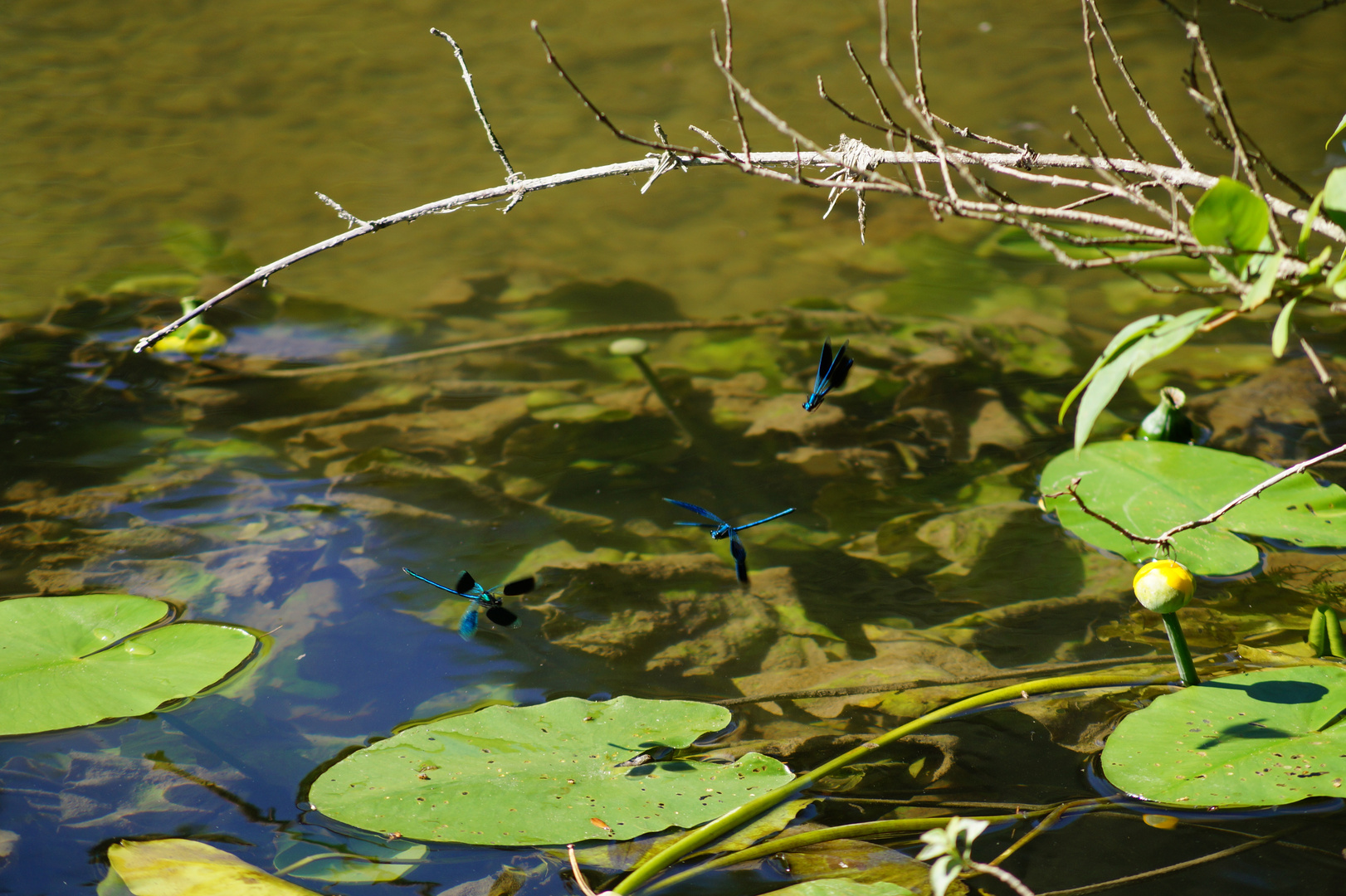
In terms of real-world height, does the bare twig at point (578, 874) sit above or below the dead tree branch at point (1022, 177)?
below

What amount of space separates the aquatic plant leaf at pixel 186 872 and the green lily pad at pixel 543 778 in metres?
0.13

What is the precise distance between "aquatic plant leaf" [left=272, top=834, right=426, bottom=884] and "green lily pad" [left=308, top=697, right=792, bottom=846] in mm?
63

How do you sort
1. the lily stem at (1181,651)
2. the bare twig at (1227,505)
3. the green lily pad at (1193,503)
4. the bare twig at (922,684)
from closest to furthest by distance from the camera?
the bare twig at (1227,505), the lily stem at (1181,651), the bare twig at (922,684), the green lily pad at (1193,503)

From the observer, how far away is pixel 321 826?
1458 mm

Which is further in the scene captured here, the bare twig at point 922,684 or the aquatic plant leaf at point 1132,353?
the bare twig at point 922,684

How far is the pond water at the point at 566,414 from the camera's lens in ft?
5.23

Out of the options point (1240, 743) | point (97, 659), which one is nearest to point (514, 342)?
point (97, 659)

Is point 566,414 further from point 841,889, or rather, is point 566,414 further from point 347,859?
point 841,889

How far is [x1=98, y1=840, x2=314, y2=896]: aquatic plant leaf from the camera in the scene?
1.30 metres

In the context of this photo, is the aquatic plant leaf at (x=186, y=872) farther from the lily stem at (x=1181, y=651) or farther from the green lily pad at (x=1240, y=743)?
the lily stem at (x=1181, y=651)

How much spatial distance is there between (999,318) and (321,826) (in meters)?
2.59

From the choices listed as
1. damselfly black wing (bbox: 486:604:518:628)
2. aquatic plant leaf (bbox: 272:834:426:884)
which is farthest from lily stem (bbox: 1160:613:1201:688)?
aquatic plant leaf (bbox: 272:834:426:884)

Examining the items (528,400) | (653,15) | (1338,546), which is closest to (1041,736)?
Result: (1338,546)

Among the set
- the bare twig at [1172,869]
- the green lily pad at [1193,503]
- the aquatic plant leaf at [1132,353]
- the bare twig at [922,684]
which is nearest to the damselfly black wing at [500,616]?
the bare twig at [922,684]
